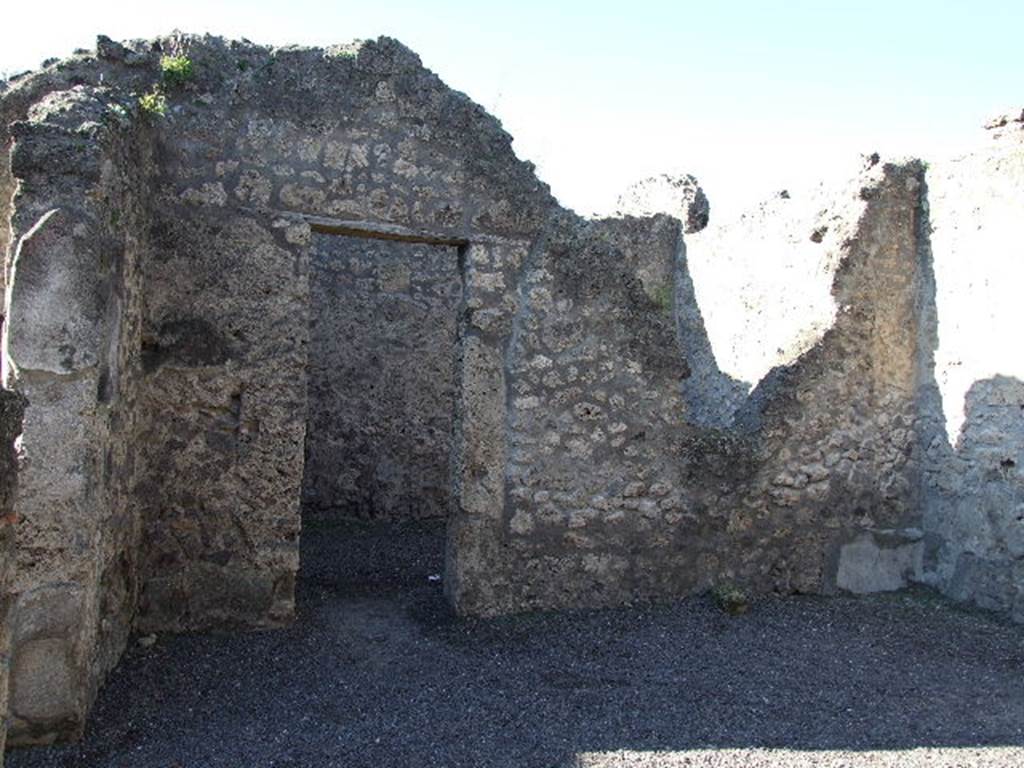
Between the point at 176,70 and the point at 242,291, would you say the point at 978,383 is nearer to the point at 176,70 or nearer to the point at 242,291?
the point at 242,291

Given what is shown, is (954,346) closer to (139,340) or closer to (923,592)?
(923,592)

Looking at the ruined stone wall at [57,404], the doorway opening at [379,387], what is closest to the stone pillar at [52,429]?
the ruined stone wall at [57,404]

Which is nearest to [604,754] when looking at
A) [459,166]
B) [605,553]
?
[605,553]

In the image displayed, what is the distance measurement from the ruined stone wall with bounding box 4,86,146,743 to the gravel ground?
11.6 inches

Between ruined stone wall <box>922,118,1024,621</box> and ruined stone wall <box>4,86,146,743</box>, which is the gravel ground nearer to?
ruined stone wall <box>4,86,146,743</box>

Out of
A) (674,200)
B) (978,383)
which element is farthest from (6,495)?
(674,200)

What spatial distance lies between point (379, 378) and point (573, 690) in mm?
4656

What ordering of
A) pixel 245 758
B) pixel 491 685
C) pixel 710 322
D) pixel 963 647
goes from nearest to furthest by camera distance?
pixel 245 758 → pixel 491 685 → pixel 963 647 → pixel 710 322

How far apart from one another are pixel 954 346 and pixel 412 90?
4027mm

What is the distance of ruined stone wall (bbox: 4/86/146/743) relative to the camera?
347 centimetres

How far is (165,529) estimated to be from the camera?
15.7ft

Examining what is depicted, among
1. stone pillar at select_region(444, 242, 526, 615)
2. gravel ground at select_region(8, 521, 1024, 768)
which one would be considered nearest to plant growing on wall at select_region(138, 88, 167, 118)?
stone pillar at select_region(444, 242, 526, 615)

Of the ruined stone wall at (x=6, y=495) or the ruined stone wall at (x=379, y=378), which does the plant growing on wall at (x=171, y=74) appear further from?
the ruined stone wall at (x=379, y=378)

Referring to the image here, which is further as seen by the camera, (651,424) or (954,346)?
(954,346)
